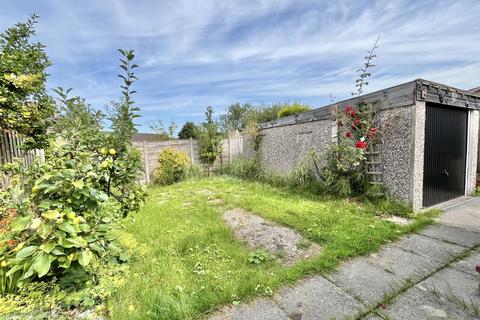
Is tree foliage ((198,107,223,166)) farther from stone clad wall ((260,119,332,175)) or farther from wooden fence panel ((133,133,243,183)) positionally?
stone clad wall ((260,119,332,175))

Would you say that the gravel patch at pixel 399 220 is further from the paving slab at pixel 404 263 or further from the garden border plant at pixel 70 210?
the garden border plant at pixel 70 210

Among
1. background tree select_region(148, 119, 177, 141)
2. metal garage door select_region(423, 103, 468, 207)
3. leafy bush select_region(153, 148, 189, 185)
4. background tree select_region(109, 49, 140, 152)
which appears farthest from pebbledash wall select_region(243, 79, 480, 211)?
background tree select_region(148, 119, 177, 141)

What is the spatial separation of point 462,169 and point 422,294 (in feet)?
15.8

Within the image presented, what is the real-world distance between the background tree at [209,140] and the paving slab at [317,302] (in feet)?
24.5

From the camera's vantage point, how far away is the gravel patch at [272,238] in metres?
2.62

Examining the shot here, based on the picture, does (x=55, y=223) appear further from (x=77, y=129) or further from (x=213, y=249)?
(x=213, y=249)

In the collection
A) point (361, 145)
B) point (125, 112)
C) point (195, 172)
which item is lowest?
point (195, 172)

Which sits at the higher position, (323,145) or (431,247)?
(323,145)

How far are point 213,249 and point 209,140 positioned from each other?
671cm

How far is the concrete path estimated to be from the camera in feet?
5.41

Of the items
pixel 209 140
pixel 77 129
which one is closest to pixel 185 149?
pixel 209 140

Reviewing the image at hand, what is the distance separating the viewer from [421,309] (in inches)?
65.7

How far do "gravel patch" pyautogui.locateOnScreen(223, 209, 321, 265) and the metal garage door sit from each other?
3.01 meters

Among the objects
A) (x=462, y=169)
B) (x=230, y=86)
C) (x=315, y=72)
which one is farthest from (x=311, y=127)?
(x=230, y=86)
